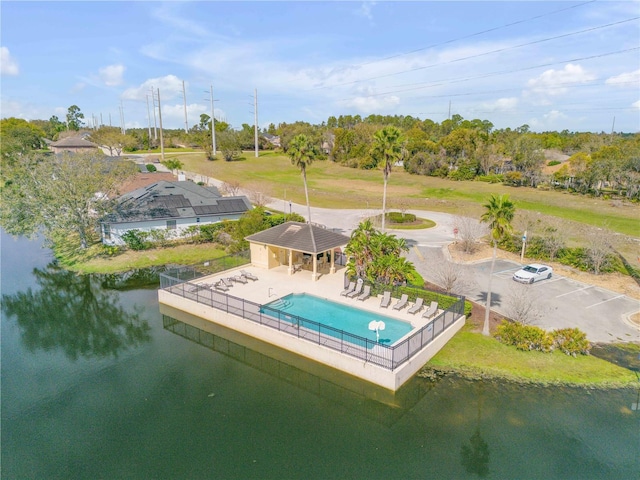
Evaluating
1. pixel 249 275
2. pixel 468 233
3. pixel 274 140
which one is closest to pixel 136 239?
pixel 249 275

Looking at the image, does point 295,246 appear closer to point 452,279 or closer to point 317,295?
point 317,295

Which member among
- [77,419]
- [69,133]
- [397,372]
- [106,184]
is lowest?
[77,419]

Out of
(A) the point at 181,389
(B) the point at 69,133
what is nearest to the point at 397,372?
(A) the point at 181,389

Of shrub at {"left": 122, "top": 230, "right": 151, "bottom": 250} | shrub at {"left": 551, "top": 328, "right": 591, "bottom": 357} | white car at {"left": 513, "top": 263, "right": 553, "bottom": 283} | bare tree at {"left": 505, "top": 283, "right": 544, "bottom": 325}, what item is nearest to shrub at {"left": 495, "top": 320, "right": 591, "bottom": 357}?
shrub at {"left": 551, "top": 328, "right": 591, "bottom": 357}

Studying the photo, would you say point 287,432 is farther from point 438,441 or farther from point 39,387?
point 39,387

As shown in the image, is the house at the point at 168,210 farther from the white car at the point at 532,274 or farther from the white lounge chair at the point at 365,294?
the white car at the point at 532,274

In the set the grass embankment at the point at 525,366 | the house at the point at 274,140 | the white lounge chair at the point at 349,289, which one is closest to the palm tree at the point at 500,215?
the grass embankment at the point at 525,366

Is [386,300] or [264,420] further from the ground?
[386,300]
